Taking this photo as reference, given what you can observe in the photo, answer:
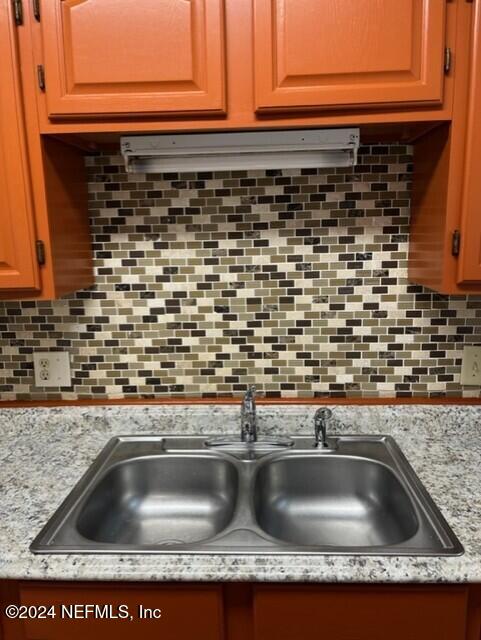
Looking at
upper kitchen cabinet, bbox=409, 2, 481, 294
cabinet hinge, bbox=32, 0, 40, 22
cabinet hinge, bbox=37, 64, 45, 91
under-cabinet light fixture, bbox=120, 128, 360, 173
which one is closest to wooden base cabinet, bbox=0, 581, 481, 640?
upper kitchen cabinet, bbox=409, 2, 481, 294

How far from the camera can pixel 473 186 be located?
1174mm

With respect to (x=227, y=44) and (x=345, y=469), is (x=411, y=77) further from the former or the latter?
(x=345, y=469)

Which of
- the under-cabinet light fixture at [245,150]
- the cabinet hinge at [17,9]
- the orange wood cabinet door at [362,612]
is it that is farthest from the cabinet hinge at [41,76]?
the orange wood cabinet door at [362,612]

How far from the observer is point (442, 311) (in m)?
1.54

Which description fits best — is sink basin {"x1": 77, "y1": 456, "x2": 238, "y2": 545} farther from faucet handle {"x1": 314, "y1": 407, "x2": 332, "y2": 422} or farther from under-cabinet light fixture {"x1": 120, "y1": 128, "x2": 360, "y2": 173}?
under-cabinet light fixture {"x1": 120, "y1": 128, "x2": 360, "y2": 173}

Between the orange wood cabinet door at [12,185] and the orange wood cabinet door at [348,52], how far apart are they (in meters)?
0.58

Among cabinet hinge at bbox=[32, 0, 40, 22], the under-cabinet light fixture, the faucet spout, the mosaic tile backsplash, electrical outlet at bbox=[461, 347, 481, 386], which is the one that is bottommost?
the faucet spout

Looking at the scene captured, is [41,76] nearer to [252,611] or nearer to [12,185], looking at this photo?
[12,185]

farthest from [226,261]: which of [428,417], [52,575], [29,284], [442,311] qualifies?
[52,575]

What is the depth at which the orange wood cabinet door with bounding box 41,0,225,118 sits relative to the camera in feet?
3.77

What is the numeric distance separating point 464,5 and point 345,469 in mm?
1183

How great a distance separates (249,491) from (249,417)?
0.26m

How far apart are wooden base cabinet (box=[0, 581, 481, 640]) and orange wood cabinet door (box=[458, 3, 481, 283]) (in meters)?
0.69

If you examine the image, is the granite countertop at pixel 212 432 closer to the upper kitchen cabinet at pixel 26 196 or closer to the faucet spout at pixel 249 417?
the faucet spout at pixel 249 417
